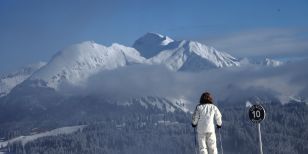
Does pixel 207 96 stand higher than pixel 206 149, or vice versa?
pixel 207 96

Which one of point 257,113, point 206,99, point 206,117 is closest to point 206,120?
point 206,117

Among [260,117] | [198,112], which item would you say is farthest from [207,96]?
[260,117]

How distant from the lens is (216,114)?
19.8m

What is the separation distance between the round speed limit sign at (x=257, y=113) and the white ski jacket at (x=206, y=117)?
3.43 feet

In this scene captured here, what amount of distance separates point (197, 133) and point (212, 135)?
1.65ft

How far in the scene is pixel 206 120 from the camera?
64.9 ft

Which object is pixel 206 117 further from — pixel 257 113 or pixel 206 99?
pixel 257 113

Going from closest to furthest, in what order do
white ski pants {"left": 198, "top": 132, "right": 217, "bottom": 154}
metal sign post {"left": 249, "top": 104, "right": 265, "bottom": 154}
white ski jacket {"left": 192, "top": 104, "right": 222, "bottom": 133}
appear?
white ski pants {"left": 198, "top": 132, "right": 217, "bottom": 154} → metal sign post {"left": 249, "top": 104, "right": 265, "bottom": 154} → white ski jacket {"left": 192, "top": 104, "right": 222, "bottom": 133}

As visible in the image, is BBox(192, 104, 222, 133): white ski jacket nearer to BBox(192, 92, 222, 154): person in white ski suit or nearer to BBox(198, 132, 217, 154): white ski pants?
BBox(192, 92, 222, 154): person in white ski suit

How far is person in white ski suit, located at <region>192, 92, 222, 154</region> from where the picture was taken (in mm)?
19734

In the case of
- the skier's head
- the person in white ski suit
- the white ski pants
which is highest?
the skier's head

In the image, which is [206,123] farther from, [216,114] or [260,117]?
[260,117]

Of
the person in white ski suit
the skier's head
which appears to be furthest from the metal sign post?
the skier's head

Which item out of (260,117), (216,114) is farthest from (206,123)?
(260,117)
